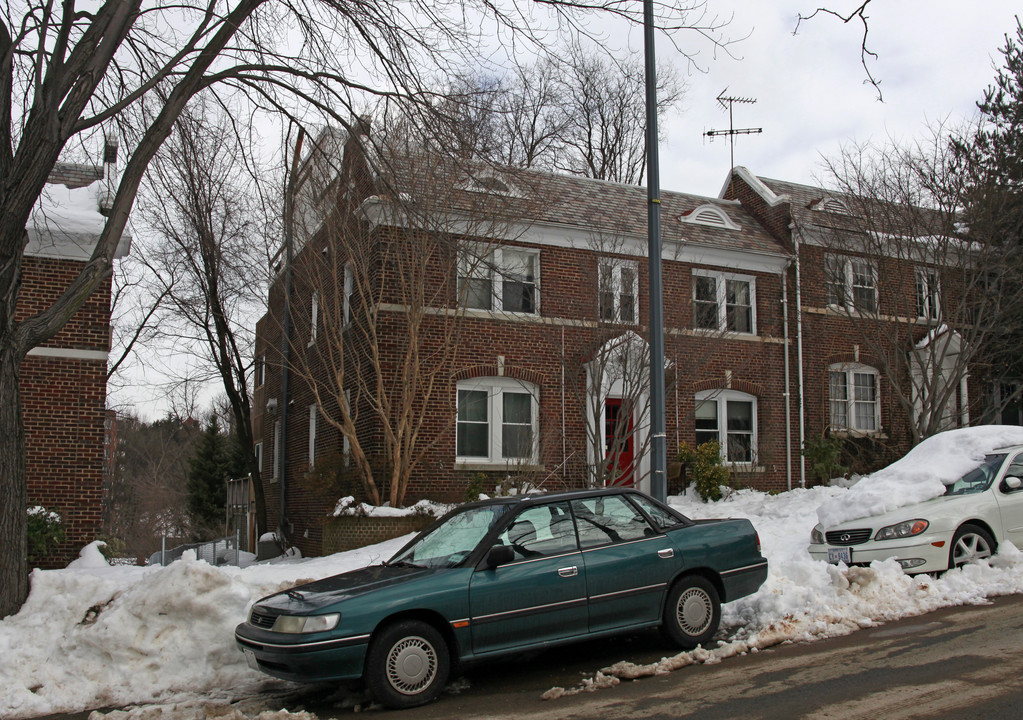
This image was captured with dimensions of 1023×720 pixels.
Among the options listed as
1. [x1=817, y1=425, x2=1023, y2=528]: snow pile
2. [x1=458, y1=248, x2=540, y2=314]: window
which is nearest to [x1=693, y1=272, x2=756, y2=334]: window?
[x1=458, y1=248, x2=540, y2=314]: window

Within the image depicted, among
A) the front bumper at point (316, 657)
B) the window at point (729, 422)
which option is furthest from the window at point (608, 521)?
the window at point (729, 422)

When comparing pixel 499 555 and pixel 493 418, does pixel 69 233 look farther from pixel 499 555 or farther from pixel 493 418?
pixel 499 555

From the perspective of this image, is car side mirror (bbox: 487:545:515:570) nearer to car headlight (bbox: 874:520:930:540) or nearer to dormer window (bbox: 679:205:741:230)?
car headlight (bbox: 874:520:930:540)

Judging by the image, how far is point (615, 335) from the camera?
1588 cm

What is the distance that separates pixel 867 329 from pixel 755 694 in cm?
1472

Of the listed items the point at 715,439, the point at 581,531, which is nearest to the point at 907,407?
the point at 715,439

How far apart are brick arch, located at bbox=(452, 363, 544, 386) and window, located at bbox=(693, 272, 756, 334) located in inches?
143

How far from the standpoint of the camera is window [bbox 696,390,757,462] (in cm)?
1966

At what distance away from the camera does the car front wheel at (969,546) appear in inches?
373

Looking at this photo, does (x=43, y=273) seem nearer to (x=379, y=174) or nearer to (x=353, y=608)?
(x=379, y=174)

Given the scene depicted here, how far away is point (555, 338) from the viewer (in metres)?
18.0

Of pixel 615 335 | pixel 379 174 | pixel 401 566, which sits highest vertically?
pixel 379 174

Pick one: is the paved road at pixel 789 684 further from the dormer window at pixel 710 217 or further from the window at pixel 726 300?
the dormer window at pixel 710 217

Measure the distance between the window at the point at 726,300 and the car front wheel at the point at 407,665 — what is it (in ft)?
43.2
